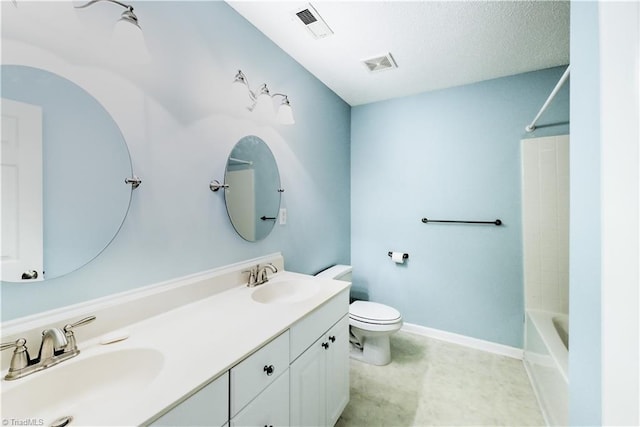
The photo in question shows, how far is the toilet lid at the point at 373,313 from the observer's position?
191 cm

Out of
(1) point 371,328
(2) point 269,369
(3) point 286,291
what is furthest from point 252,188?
(1) point 371,328

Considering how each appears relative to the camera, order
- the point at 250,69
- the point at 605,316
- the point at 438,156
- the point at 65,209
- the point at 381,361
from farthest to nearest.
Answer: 1. the point at 438,156
2. the point at 381,361
3. the point at 250,69
4. the point at 65,209
5. the point at 605,316

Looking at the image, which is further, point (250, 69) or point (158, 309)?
point (250, 69)

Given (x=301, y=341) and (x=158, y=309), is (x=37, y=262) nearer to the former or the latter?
(x=158, y=309)

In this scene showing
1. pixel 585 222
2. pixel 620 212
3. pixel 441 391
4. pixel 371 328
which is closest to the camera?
pixel 620 212

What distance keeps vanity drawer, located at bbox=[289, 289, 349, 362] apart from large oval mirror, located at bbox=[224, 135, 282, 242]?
2.05ft

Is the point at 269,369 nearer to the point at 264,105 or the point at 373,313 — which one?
the point at 373,313

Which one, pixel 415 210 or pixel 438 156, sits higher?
pixel 438 156

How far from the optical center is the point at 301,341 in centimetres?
108

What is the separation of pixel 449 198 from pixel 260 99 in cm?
189

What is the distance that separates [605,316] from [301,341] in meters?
0.94

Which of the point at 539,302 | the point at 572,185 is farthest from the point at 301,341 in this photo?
the point at 539,302

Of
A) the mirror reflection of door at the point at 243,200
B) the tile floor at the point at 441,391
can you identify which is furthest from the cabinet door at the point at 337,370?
the mirror reflection of door at the point at 243,200

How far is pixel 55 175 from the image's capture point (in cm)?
81
